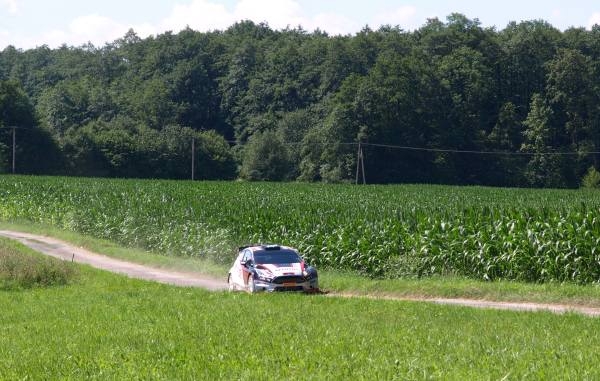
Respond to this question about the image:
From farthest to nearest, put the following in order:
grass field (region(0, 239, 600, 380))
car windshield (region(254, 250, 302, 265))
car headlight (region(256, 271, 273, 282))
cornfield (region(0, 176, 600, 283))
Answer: cornfield (region(0, 176, 600, 283))
car windshield (region(254, 250, 302, 265))
car headlight (region(256, 271, 273, 282))
grass field (region(0, 239, 600, 380))

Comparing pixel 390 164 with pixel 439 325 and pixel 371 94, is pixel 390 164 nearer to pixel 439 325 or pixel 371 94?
pixel 371 94

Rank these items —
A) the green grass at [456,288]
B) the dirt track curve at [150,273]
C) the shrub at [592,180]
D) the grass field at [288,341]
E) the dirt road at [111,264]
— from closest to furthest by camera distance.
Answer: the grass field at [288,341]
the dirt track curve at [150,273]
the green grass at [456,288]
the dirt road at [111,264]
the shrub at [592,180]

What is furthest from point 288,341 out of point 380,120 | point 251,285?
point 380,120

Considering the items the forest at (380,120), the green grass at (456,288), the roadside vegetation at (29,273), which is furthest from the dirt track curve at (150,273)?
the forest at (380,120)

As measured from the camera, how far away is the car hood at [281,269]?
2394 cm

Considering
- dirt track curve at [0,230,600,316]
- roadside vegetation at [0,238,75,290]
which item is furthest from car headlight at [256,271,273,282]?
roadside vegetation at [0,238,75,290]

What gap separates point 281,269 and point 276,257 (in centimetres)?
70

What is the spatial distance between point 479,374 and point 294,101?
11100 centimetres

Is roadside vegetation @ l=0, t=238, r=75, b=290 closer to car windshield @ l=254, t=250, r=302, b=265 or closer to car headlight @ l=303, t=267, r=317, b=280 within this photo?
car windshield @ l=254, t=250, r=302, b=265

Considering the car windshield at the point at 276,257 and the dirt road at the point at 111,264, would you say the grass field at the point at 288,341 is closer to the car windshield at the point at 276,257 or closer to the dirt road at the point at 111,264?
the car windshield at the point at 276,257

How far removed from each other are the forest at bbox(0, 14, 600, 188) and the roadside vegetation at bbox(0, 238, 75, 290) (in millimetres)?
69901

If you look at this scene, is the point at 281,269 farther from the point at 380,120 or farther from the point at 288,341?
the point at 380,120

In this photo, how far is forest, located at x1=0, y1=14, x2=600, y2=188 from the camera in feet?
324

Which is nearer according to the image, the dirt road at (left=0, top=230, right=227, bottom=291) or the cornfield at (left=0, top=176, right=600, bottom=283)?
the cornfield at (left=0, top=176, right=600, bottom=283)
